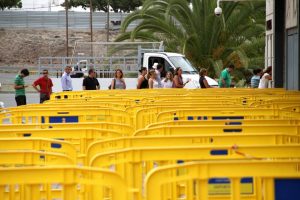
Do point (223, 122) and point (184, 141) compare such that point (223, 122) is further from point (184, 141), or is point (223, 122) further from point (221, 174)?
point (221, 174)

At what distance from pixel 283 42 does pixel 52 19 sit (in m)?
68.7

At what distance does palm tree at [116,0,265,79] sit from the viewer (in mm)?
35312

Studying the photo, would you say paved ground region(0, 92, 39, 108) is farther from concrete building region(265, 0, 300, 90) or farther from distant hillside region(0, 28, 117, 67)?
distant hillside region(0, 28, 117, 67)

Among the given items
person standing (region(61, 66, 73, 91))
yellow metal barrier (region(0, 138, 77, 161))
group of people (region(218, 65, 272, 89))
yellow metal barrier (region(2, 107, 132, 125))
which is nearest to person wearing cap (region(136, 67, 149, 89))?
person standing (region(61, 66, 73, 91))

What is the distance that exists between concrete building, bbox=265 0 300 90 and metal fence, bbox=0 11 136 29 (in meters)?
63.3

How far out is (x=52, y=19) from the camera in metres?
89.1

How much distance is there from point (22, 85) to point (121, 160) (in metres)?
16.9

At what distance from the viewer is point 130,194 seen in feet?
12.8

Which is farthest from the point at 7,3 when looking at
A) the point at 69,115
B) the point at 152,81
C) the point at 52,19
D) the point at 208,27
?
the point at 69,115

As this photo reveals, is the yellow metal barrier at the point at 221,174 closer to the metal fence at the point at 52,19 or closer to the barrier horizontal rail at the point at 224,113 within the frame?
the barrier horizontal rail at the point at 224,113

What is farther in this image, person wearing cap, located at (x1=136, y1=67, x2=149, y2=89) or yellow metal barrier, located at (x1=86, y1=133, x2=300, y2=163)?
person wearing cap, located at (x1=136, y1=67, x2=149, y2=89)

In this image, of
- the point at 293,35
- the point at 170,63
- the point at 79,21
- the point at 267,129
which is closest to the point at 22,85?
the point at 293,35

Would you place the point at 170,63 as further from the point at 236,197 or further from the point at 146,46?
the point at 236,197

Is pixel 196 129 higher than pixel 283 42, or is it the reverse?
pixel 283 42
